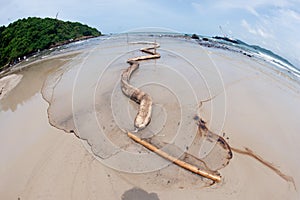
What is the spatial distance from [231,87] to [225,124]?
16.4ft

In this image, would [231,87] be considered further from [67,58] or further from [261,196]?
[67,58]

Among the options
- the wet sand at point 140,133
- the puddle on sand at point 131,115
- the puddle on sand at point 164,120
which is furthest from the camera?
the puddle on sand at point 131,115

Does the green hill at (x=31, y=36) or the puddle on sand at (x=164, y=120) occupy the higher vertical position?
the green hill at (x=31, y=36)

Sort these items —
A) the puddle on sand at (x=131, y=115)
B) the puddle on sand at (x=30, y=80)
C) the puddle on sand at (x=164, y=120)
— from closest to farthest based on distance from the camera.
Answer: the puddle on sand at (x=164, y=120) → the puddle on sand at (x=131, y=115) → the puddle on sand at (x=30, y=80)

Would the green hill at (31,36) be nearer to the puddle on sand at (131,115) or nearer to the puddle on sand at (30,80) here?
the puddle on sand at (30,80)

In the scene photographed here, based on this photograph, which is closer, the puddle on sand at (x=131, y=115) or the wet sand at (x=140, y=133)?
the wet sand at (x=140, y=133)

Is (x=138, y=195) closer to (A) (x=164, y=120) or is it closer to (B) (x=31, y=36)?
(A) (x=164, y=120)

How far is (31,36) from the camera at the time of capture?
25094 mm

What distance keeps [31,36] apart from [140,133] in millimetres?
23707

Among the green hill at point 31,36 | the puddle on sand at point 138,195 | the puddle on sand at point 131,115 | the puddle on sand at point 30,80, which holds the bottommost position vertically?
the puddle on sand at point 138,195

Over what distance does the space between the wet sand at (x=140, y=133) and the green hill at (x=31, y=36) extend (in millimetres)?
9083

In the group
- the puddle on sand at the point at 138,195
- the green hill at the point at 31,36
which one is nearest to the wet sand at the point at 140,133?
the puddle on sand at the point at 138,195

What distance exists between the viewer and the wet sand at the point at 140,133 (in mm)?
5844

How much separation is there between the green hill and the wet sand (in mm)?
9083
